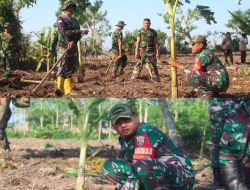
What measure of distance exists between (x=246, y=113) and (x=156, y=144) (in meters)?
0.72

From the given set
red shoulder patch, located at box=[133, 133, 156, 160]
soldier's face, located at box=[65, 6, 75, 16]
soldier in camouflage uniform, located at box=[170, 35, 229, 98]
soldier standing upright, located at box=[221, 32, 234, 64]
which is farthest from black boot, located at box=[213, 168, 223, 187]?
soldier standing upright, located at box=[221, 32, 234, 64]

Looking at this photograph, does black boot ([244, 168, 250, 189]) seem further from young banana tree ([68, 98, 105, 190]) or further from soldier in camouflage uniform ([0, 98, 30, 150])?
soldier in camouflage uniform ([0, 98, 30, 150])

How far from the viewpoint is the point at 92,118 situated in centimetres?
318

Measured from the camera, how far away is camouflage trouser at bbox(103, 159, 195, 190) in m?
2.48

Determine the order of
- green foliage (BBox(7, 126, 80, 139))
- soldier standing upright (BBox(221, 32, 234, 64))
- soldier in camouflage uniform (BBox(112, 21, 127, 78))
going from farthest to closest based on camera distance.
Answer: soldier standing upright (BBox(221, 32, 234, 64))
soldier in camouflage uniform (BBox(112, 21, 127, 78))
green foliage (BBox(7, 126, 80, 139))

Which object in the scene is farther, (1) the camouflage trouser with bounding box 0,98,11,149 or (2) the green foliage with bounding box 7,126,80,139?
(2) the green foliage with bounding box 7,126,80,139

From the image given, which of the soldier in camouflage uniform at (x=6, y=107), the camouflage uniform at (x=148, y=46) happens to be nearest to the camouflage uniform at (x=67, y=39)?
the soldier in camouflage uniform at (x=6, y=107)

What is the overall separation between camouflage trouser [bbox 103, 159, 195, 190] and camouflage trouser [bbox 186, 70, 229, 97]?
109cm

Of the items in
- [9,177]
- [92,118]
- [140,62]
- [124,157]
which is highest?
[140,62]

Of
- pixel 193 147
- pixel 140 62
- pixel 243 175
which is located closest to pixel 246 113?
pixel 243 175

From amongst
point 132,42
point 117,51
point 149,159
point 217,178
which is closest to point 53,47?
point 117,51

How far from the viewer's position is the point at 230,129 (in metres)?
2.89

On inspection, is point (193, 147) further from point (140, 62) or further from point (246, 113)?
point (140, 62)

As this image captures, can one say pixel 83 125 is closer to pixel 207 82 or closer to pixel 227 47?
pixel 207 82
